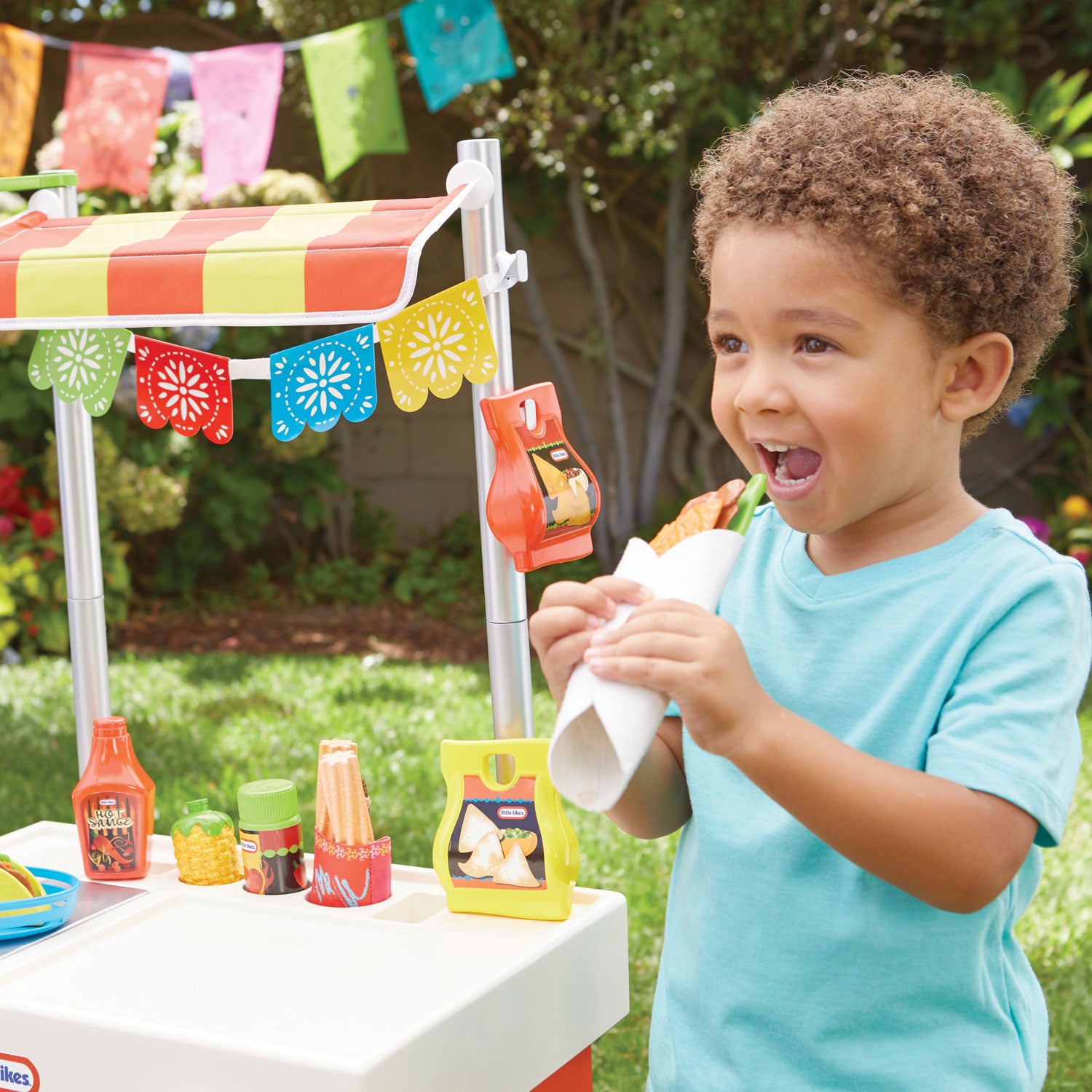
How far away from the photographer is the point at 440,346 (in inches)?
55.8

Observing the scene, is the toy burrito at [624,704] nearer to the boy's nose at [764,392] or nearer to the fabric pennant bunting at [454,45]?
the boy's nose at [764,392]

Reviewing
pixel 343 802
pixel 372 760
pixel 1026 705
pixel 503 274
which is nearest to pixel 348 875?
pixel 343 802

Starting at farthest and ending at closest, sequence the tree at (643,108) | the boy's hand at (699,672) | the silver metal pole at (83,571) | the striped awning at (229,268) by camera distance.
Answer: the tree at (643,108), the silver metal pole at (83,571), the striped awning at (229,268), the boy's hand at (699,672)

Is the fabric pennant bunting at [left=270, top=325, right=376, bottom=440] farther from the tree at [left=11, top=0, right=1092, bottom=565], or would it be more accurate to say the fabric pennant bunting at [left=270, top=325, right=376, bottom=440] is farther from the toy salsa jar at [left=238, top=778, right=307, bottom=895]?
the tree at [left=11, top=0, right=1092, bottom=565]

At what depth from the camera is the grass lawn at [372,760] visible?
2.47m

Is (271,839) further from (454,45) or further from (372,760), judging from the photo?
(454,45)

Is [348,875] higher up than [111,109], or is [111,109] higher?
[111,109]

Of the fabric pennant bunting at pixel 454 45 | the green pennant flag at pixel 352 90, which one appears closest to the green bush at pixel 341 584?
the green pennant flag at pixel 352 90

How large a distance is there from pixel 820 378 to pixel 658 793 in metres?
0.44

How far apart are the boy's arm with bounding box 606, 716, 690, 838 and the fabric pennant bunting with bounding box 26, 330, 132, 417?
32.7 inches

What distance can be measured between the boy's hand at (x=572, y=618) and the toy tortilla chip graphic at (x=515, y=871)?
425mm

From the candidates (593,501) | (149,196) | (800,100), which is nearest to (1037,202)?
(800,100)

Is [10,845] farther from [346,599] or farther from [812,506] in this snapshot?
[346,599]

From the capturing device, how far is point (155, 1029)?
118 cm
